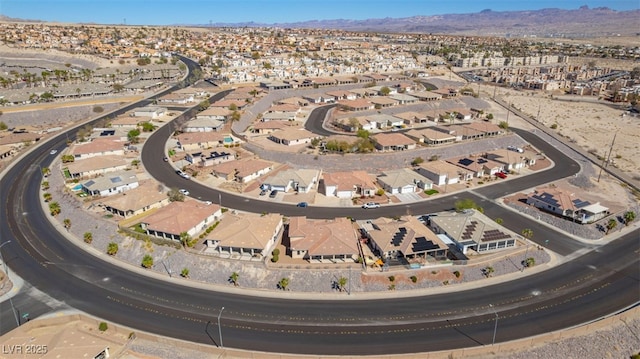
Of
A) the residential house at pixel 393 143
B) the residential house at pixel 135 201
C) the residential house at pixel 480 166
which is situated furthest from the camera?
the residential house at pixel 393 143

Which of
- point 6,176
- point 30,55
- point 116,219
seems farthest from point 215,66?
point 116,219

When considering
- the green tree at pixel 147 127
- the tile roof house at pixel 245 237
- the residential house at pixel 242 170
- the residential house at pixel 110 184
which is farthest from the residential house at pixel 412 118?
the residential house at pixel 110 184

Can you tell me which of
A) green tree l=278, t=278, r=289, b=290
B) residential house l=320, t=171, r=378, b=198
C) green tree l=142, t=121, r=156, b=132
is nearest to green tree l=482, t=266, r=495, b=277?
green tree l=278, t=278, r=289, b=290

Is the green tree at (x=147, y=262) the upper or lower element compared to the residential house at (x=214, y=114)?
lower

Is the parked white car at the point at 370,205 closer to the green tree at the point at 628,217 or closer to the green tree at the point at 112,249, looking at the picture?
the green tree at the point at 628,217

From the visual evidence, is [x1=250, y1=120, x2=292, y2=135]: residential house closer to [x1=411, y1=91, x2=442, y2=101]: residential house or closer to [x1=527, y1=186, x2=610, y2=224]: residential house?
[x1=411, y1=91, x2=442, y2=101]: residential house

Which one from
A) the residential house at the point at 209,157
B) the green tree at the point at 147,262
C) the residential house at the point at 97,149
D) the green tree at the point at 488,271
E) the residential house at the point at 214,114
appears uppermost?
the residential house at the point at 214,114

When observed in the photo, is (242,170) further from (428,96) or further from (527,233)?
(428,96)
